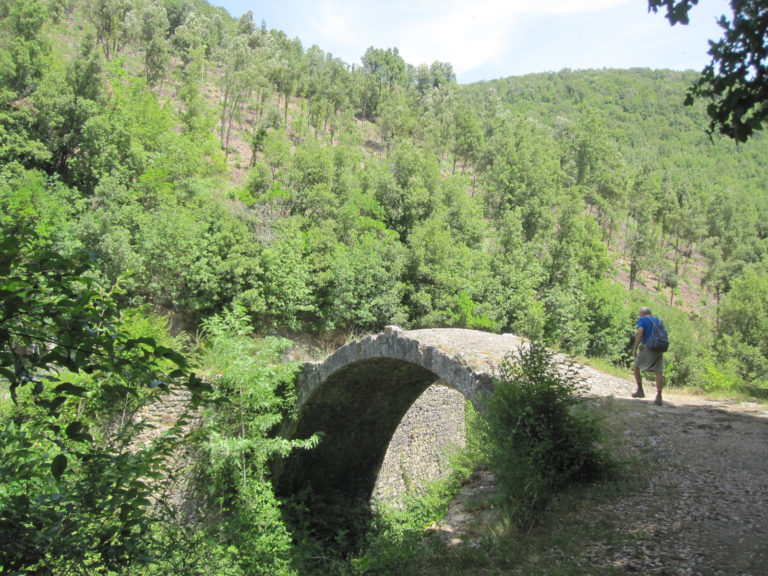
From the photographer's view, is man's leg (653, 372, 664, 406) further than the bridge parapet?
Yes

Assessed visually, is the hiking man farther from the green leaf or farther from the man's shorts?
the green leaf

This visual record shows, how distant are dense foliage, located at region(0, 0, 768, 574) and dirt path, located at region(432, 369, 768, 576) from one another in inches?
66.6

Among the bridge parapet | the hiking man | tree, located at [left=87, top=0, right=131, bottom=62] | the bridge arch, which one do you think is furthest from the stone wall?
tree, located at [left=87, top=0, right=131, bottom=62]

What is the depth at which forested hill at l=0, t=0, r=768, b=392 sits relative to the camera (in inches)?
835

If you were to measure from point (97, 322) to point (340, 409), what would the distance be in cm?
940

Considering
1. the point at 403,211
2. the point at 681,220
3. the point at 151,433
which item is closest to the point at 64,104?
the point at 403,211

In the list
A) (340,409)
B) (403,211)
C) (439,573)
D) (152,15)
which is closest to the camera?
(439,573)

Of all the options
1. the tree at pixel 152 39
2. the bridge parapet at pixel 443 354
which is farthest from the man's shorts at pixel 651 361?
Answer: the tree at pixel 152 39

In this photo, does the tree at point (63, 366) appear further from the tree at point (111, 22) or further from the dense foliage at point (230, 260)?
the tree at point (111, 22)

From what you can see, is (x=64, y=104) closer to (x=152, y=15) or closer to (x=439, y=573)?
(x=152, y=15)

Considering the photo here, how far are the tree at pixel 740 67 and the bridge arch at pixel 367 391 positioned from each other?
433 centimetres

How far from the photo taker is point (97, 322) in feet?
7.82

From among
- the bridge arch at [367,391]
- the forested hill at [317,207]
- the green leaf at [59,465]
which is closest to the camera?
the green leaf at [59,465]

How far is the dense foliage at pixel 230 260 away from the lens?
112 inches
